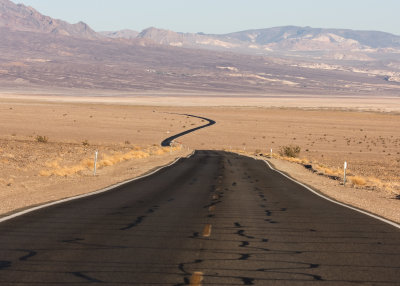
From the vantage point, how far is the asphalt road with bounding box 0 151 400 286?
309 inches

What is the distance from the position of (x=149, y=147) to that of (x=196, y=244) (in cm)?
4491

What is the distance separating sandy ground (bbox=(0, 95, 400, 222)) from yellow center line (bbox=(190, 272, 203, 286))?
708 cm

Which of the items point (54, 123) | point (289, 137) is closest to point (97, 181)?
point (289, 137)

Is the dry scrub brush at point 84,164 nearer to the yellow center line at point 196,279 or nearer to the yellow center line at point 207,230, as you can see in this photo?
the yellow center line at point 207,230

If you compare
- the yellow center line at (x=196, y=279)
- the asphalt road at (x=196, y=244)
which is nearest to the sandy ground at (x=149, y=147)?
the asphalt road at (x=196, y=244)

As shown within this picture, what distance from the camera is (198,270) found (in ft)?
26.7

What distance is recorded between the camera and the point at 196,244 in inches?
395

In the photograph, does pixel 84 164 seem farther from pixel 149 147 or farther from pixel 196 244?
pixel 149 147

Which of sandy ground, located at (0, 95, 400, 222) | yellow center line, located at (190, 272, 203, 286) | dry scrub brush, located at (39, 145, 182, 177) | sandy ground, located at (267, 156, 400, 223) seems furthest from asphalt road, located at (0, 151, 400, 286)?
dry scrub brush, located at (39, 145, 182, 177)

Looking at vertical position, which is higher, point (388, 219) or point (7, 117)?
point (388, 219)

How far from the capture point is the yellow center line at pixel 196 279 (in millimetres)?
7434

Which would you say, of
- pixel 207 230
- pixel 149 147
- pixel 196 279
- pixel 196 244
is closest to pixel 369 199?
pixel 207 230

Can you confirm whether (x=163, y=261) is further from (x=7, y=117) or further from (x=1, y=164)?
(x=7, y=117)

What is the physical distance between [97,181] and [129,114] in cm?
8354
